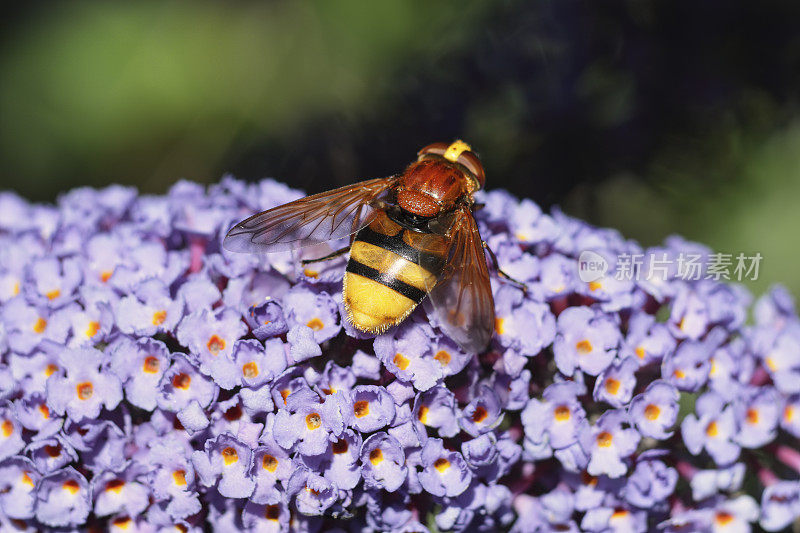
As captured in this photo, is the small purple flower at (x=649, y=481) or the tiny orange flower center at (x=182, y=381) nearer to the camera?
the tiny orange flower center at (x=182, y=381)

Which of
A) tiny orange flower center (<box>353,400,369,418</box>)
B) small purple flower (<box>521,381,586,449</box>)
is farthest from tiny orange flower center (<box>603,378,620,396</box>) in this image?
tiny orange flower center (<box>353,400,369,418</box>)

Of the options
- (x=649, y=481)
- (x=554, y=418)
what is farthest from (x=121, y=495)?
(x=649, y=481)

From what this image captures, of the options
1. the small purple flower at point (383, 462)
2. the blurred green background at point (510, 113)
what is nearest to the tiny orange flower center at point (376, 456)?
the small purple flower at point (383, 462)

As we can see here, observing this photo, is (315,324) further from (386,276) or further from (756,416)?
(756,416)

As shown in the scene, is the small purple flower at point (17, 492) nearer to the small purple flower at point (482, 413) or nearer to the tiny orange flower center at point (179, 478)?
the tiny orange flower center at point (179, 478)

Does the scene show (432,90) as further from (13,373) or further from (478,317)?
(13,373)

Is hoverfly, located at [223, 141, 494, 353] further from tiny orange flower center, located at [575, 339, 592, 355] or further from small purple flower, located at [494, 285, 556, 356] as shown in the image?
tiny orange flower center, located at [575, 339, 592, 355]

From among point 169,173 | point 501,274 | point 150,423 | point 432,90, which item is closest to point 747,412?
point 501,274
